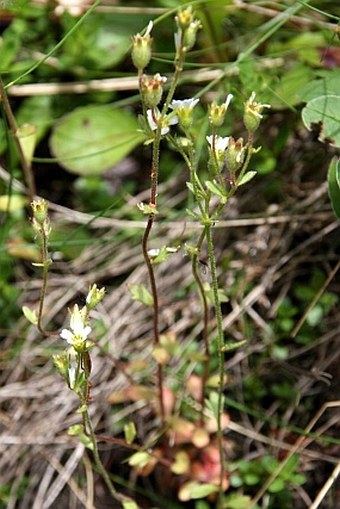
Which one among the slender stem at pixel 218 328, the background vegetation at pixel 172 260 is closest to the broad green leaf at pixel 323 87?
the background vegetation at pixel 172 260

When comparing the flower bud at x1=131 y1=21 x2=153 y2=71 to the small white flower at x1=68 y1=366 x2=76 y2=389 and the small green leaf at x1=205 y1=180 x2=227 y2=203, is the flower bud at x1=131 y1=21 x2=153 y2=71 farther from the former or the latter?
the small white flower at x1=68 y1=366 x2=76 y2=389

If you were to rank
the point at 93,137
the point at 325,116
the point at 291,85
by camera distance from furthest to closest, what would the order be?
the point at 93,137 → the point at 291,85 → the point at 325,116

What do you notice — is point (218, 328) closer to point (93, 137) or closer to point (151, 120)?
point (151, 120)

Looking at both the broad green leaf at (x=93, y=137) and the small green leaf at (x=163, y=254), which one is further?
the broad green leaf at (x=93, y=137)

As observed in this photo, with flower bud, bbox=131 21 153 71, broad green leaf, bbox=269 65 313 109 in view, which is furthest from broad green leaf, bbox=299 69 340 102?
flower bud, bbox=131 21 153 71

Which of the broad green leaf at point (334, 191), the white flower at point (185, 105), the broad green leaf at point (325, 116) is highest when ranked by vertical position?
the white flower at point (185, 105)

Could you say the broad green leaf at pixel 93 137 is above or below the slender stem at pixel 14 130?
below

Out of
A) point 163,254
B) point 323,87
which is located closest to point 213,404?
point 163,254

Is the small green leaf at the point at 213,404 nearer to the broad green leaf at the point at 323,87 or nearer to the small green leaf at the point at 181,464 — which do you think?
the small green leaf at the point at 181,464
